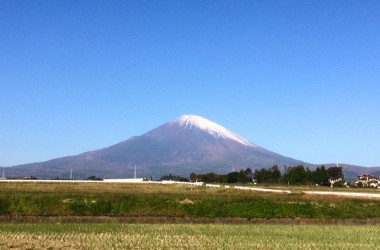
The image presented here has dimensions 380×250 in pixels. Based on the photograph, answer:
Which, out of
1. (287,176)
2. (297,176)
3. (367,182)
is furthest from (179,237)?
(367,182)

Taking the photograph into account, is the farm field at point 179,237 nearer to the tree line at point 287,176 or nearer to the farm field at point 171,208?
the farm field at point 171,208

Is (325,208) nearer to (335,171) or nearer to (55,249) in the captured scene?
(55,249)

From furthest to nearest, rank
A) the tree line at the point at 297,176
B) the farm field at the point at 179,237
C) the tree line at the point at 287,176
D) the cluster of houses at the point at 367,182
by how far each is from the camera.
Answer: the cluster of houses at the point at 367,182, the tree line at the point at 287,176, the tree line at the point at 297,176, the farm field at the point at 179,237

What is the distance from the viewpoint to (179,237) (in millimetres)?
19625

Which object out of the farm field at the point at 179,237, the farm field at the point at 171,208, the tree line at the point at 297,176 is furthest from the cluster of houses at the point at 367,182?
the farm field at the point at 179,237

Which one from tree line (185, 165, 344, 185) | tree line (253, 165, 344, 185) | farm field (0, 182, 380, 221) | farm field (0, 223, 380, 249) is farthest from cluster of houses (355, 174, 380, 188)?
farm field (0, 223, 380, 249)

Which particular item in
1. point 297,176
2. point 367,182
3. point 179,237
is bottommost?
point 179,237

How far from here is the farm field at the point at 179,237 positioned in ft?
56.3

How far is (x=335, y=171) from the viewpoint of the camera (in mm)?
124438

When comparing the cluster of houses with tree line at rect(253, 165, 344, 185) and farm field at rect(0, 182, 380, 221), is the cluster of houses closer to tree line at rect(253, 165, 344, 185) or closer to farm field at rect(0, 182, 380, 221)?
tree line at rect(253, 165, 344, 185)

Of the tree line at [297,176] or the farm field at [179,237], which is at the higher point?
the tree line at [297,176]

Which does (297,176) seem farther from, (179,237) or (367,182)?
(179,237)

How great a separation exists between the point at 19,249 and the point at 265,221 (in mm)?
17288

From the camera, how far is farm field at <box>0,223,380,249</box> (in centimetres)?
1717
